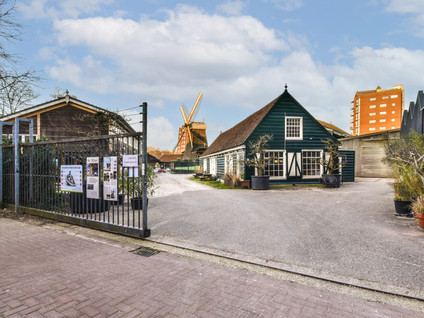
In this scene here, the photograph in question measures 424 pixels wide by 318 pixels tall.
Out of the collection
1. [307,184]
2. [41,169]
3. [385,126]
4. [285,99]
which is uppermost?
[385,126]

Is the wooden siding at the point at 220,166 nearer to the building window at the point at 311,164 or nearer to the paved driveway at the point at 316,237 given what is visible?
the building window at the point at 311,164

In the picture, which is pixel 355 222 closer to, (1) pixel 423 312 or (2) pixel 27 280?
(1) pixel 423 312

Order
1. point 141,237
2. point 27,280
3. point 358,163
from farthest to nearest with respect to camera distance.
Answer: point 358,163 → point 141,237 → point 27,280

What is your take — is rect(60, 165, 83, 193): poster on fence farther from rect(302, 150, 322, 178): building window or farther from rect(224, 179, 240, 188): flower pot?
rect(302, 150, 322, 178): building window

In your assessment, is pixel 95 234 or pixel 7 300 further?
pixel 95 234

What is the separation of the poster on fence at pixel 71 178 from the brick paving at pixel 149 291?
2.31 metres

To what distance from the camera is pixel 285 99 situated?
1869 cm

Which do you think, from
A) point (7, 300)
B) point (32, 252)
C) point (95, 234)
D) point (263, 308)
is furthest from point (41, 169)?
point (263, 308)

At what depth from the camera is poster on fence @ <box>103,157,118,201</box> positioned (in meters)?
5.64

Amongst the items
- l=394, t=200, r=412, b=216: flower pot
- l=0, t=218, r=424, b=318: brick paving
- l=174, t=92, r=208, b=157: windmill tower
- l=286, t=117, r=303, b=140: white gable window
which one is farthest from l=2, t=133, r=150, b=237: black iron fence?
l=174, t=92, r=208, b=157: windmill tower

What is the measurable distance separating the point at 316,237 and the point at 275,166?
1297cm

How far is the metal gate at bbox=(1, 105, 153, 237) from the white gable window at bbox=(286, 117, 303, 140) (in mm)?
13787

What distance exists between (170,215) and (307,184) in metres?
13.4

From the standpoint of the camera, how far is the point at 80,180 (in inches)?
253
